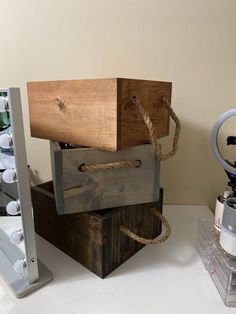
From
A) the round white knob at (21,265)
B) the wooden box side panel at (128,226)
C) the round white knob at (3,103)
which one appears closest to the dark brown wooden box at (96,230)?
the wooden box side panel at (128,226)

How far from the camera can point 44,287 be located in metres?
0.41

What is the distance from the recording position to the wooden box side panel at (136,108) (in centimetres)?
37

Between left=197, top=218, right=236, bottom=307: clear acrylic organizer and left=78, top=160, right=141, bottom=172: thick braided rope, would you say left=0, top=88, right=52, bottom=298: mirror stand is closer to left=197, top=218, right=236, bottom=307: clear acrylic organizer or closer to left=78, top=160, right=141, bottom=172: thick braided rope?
left=78, top=160, right=141, bottom=172: thick braided rope

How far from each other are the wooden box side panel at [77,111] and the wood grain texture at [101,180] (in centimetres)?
3

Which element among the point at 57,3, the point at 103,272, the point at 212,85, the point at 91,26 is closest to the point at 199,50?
the point at 212,85

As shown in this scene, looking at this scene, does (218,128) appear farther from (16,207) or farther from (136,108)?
(16,207)

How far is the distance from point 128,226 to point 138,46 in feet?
1.61

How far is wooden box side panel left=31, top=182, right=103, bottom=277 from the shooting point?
1.40ft

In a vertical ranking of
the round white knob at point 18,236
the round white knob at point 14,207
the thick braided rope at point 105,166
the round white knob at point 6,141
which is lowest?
the round white knob at point 18,236

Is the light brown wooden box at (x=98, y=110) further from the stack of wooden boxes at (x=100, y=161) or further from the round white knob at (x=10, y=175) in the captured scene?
the round white knob at (x=10, y=175)

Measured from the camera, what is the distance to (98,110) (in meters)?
0.38

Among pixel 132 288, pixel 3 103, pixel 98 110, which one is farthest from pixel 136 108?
pixel 132 288

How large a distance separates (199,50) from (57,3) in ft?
1.36

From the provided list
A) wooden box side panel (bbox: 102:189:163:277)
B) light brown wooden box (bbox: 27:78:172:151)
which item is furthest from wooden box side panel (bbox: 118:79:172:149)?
wooden box side panel (bbox: 102:189:163:277)
